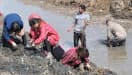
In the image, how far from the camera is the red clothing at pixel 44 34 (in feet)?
39.6

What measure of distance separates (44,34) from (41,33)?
0.08 metres

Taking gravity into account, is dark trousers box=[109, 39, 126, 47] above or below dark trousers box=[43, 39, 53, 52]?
below

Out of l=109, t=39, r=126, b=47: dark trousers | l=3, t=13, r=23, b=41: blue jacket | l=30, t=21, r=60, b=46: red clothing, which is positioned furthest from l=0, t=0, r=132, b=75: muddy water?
l=3, t=13, r=23, b=41: blue jacket

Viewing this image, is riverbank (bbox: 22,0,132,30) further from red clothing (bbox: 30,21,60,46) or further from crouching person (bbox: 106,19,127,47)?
red clothing (bbox: 30,21,60,46)

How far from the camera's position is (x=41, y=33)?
12.1 metres

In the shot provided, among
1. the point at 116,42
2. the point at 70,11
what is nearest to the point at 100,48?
the point at 116,42

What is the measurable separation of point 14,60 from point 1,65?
21.0 inches

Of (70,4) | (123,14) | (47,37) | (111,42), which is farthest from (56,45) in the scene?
(70,4)

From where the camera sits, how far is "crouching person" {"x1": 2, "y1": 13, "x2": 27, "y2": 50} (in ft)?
40.5

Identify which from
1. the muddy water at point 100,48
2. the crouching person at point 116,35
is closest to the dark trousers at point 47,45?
the muddy water at point 100,48

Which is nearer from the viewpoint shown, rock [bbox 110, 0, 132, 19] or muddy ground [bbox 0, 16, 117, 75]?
muddy ground [bbox 0, 16, 117, 75]

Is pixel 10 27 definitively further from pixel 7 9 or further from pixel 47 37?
pixel 7 9

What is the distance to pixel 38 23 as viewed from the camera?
39.4ft

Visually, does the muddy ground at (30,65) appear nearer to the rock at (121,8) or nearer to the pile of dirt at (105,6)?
the rock at (121,8)
